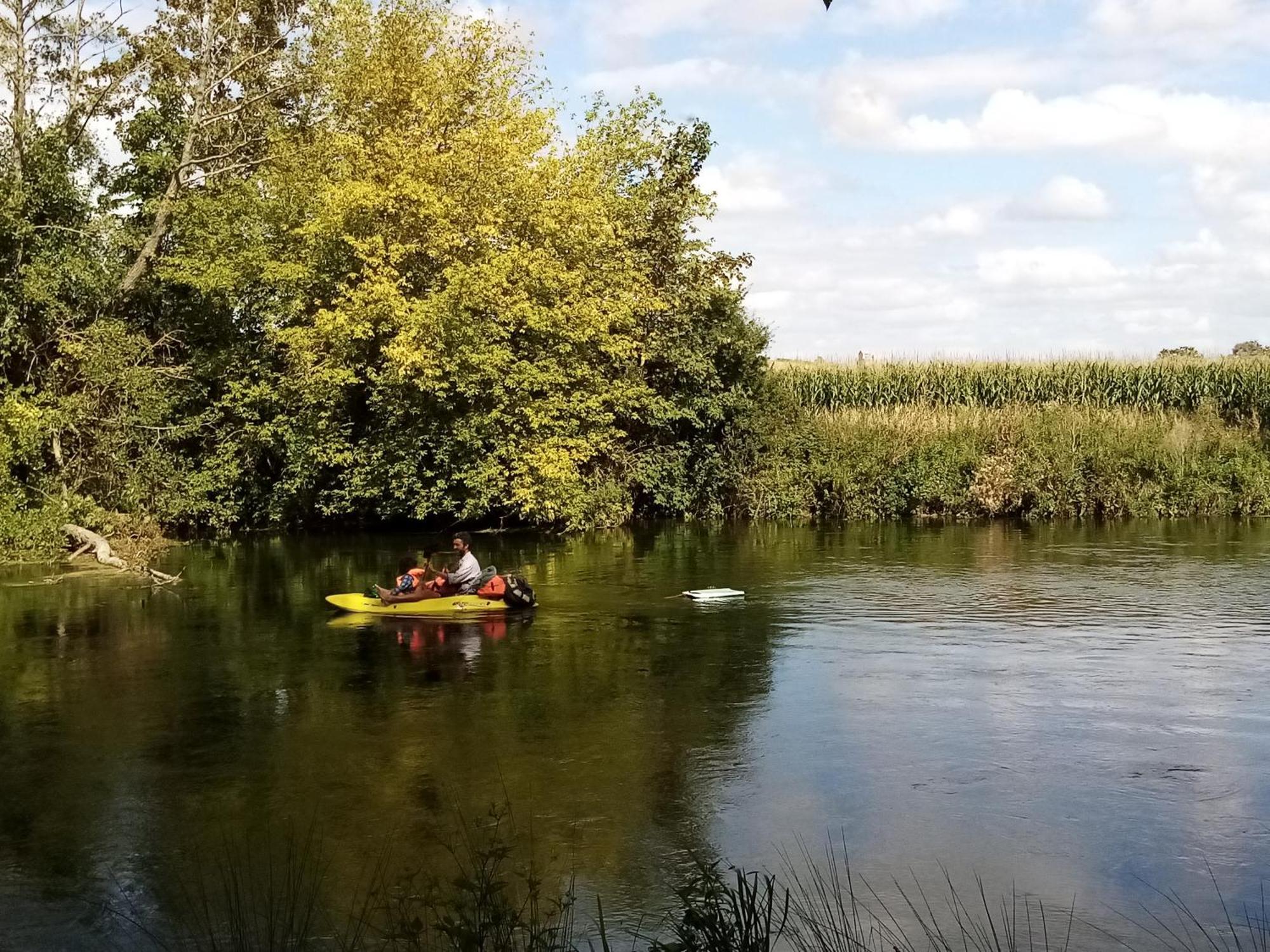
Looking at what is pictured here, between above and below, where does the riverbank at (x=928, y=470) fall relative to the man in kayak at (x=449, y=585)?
above

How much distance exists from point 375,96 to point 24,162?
7712 mm

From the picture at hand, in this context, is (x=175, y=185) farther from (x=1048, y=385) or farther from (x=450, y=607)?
(x=1048, y=385)

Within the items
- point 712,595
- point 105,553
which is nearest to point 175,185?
point 105,553

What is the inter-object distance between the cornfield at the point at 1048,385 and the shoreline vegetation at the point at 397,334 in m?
2.22

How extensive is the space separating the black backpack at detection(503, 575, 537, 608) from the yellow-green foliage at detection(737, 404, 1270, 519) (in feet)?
57.0

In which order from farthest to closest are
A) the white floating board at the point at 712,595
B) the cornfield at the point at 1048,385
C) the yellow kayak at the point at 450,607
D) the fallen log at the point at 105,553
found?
the cornfield at the point at 1048,385 < the fallen log at the point at 105,553 < the white floating board at the point at 712,595 < the yellow kayak at the point at 450,607

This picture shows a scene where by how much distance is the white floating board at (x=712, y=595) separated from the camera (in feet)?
66.8

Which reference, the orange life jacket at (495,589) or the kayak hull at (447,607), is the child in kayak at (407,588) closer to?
the kayak hull at (447,607)

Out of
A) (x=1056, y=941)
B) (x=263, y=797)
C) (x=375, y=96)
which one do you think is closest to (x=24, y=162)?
(x=375, y=96)

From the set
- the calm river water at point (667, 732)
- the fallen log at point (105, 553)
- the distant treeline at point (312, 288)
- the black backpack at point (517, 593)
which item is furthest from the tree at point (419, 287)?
the black backpack at point (517, 593)

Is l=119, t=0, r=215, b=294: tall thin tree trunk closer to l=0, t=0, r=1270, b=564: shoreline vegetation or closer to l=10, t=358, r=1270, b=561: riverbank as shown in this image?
l=0, t=0, r=1270, b=564: shoreline vegetation

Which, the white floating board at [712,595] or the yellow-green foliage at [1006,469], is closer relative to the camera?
the white floating board at [712,595]

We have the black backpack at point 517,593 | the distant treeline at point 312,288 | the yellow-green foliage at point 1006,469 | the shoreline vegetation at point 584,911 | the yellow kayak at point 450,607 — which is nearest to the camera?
the shoreline vegetation at point 584,911

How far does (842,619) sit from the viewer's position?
18.4 m
